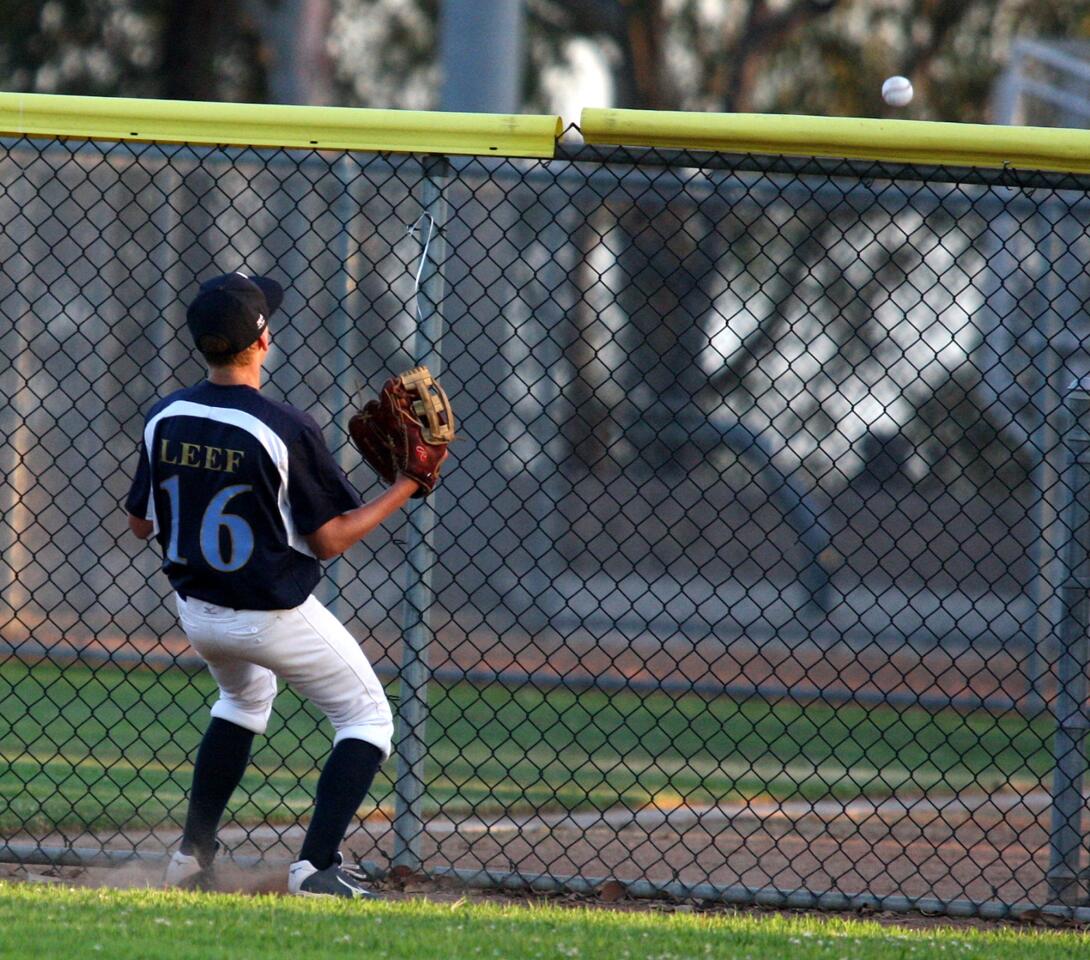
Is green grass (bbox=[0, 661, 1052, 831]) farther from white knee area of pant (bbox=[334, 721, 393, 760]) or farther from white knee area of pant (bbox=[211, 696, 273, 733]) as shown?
white knee area of pant (bbox=[334, 721, 393, 760])

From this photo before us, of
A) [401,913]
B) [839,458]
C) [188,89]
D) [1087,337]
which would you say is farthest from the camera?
[188,89]

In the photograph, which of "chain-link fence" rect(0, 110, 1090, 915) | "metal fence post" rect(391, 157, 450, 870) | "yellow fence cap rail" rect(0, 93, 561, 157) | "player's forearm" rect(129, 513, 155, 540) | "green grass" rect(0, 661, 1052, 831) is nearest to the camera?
"player's forearm" rect(129, 513, 155, 540)

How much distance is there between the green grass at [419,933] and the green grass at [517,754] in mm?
1213

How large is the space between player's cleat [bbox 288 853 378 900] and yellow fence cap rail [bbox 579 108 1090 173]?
7.42 feet

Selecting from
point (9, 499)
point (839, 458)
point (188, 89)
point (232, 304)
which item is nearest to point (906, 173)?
point (232, 304)

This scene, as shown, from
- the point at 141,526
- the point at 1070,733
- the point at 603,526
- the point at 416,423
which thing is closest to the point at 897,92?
the point at 416,423

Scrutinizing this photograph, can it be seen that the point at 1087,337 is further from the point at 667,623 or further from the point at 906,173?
the point at 906,173

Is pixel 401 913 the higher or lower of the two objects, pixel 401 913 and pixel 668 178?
the lower

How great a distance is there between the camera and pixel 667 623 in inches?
426

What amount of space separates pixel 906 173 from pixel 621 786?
126 inches

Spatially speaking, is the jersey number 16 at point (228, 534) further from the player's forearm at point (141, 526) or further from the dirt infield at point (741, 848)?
the dirt infield at point (741, 848)

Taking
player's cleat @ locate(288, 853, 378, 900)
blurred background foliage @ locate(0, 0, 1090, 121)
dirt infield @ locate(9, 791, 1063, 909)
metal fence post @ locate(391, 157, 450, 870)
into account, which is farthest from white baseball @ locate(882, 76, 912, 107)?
blurred background foliage @ locate(0, 0, 1090, 121)

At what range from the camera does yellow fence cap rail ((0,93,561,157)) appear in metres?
4.35

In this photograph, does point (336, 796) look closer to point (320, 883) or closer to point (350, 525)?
point (320, 883)
